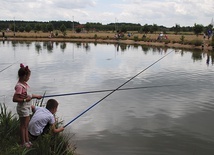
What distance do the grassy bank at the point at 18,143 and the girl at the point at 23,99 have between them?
205mm

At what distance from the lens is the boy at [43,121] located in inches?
210

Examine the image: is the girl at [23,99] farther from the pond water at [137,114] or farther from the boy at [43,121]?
the pond water at [137,114]

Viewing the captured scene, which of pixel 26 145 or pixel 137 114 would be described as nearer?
pixel 26 145

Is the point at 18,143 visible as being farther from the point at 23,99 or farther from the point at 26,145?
the point at 23,99

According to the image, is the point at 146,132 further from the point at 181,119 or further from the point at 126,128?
the point at 181,119

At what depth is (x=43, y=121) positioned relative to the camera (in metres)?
5.35

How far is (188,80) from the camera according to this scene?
1588cm

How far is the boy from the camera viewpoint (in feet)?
17.5

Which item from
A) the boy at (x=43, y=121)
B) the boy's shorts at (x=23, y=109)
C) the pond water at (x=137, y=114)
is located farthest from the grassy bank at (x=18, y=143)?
the pond water at (x=137, y=114)

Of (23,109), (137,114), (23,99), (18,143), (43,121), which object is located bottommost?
(137,114)

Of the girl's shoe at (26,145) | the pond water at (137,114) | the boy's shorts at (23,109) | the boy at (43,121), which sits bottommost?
the pond water at (137,114)

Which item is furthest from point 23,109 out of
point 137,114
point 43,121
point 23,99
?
point 137,114

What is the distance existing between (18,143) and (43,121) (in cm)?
77

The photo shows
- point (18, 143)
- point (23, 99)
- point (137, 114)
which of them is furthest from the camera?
point (137, 114)
